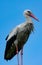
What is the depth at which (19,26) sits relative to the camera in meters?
18.8

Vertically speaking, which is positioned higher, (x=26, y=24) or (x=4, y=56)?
(x=26, y=24)

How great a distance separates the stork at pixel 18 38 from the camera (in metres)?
18.7

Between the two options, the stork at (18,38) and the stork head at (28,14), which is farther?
the stork head at (28,14)

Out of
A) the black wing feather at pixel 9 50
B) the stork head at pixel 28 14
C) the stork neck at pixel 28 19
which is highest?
the stork head at pixel 28 14

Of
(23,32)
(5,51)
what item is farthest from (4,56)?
(23,32)

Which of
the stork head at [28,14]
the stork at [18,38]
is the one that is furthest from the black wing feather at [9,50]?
the stork head at [28,14]

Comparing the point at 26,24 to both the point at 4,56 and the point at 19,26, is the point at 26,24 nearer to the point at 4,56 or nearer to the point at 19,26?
the point at 19,26

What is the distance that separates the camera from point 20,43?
19.0 meters

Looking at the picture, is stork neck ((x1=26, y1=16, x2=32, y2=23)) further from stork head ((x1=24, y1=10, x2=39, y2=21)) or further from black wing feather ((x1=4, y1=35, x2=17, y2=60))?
black wing feather ((x1=4, y1=35, x2=17, y2=60))

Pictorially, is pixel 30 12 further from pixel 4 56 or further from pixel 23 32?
pixel 4 56

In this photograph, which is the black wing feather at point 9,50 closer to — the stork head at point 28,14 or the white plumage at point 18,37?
the white plumage at point 18,37

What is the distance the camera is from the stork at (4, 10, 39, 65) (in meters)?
18.7

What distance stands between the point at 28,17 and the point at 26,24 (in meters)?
0.39

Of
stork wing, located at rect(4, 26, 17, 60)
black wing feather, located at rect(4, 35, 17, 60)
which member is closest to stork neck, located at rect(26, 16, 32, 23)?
stork wing, located at rect(4, 26, 17, 60)
